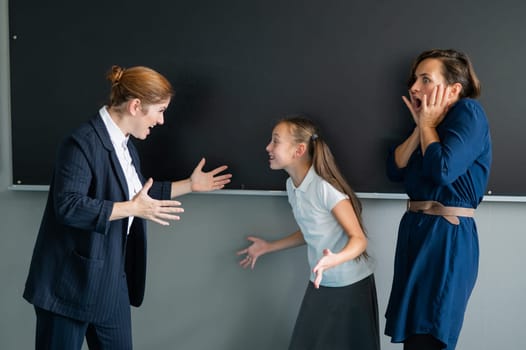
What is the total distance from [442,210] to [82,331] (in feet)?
4.26

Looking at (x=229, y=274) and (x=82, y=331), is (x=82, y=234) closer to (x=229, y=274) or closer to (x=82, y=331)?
(x=82, y=331)

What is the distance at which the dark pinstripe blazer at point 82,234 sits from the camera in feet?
5.25

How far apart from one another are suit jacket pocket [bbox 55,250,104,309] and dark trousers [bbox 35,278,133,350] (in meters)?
0.08

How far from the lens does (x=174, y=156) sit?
2.22 metres

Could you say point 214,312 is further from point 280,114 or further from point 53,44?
point 53,44

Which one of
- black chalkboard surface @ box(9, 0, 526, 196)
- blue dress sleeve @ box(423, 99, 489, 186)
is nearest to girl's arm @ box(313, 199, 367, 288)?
black chalkboard surface @ box(9, 0, 526, 196)

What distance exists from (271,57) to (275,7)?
0.21m

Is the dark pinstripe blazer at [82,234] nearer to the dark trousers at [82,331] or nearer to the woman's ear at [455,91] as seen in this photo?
the dark trousers at [82,331]

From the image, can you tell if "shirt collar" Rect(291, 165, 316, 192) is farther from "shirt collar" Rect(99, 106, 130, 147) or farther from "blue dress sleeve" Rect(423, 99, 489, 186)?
"shirt collar" Rect(99, 106, 130, 147)

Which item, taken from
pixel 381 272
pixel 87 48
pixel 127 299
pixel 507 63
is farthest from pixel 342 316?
pixel 87 48

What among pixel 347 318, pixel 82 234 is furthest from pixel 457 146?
pixel 82 234

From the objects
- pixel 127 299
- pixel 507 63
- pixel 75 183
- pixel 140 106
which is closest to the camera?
pixel 75 183

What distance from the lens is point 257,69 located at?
2.13 metres

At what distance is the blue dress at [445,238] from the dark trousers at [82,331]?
3.14ft
